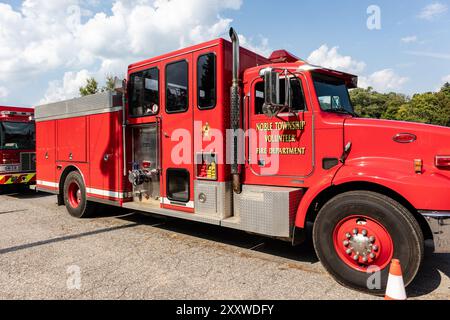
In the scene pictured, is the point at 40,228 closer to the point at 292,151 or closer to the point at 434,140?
the point at 292,151

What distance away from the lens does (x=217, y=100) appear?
5020mm

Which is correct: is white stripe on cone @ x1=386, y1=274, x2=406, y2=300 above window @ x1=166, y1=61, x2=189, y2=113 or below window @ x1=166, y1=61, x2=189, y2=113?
below

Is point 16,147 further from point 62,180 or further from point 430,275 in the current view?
point 430,275

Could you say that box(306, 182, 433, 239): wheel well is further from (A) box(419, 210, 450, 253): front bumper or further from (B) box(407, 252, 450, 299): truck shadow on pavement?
(B) box(407, 252, 450, 299): truck shadow on pavement

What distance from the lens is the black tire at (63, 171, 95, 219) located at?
746 cm

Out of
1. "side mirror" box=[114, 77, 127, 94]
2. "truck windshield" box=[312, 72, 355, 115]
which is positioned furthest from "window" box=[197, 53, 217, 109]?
"side mirror" box=[114, 77, 127, 94]

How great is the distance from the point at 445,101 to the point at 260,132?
1793 inches

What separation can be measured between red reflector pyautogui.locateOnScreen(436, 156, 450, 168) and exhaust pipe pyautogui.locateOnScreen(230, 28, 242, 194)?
2.45m

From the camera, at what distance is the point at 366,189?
3.92 meters

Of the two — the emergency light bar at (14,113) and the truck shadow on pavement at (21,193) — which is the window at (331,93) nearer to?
the truck shadow on pavement at (21,193)

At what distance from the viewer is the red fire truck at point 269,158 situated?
3619mm

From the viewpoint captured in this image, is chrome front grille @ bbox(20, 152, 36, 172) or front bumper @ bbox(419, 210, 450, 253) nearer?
front bumper @ bbox(419, 210, 450, 253)

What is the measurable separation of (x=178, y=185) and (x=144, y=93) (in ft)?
6.02

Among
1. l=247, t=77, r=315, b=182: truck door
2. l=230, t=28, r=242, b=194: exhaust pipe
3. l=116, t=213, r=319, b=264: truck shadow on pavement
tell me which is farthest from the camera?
l=116, t=213, r=319, b=264: truck shadow on pavement
